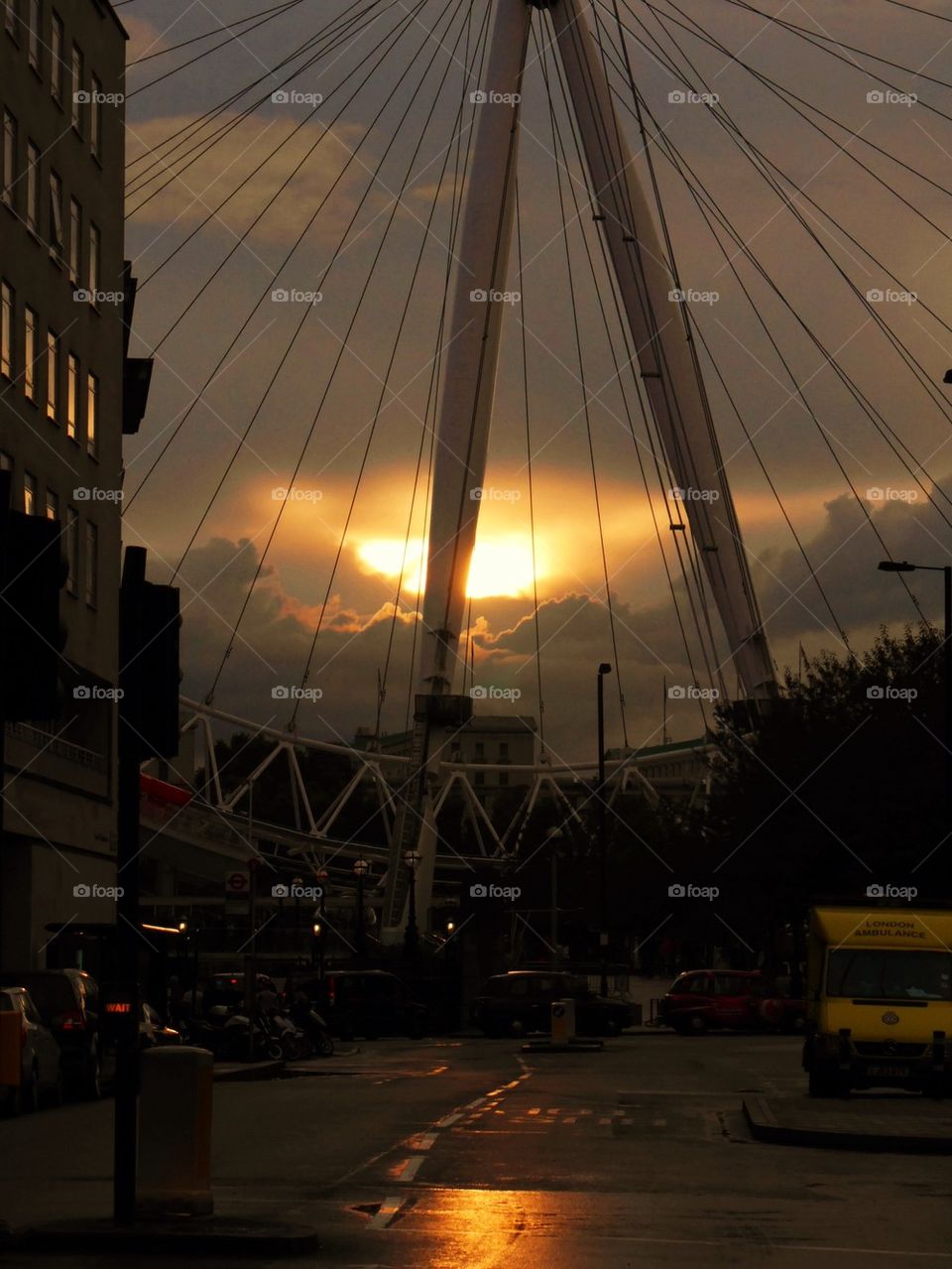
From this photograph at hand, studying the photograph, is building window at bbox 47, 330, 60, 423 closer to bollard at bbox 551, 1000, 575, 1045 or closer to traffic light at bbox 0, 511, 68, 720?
bollard at bbox 551, 1000, 575, 1045

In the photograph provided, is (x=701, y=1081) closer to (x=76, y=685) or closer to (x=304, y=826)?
(x=76, y=685)

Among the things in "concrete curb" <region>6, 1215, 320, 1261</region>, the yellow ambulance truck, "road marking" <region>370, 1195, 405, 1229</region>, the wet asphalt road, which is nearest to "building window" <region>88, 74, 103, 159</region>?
the wet asphalt road

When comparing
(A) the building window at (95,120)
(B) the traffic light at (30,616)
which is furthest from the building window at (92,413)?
(B) the traffic light at (30,616)

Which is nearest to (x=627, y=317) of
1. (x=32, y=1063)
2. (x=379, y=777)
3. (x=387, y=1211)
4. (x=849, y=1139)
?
(x=32, y=1063)

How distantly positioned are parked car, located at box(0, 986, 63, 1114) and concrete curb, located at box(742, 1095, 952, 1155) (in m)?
8.20

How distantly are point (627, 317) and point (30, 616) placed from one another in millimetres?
40157

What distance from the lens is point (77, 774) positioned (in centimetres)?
4422

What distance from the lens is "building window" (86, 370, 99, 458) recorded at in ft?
152

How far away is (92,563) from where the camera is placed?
46.8 meters

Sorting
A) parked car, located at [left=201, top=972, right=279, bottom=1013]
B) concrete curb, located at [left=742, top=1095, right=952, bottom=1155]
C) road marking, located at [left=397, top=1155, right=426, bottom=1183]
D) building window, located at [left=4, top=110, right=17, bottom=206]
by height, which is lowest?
concrete curb, located at [left=742, top=1095, right=952, bottom=1155]

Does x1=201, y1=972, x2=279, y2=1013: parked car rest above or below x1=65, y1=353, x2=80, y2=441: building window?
below

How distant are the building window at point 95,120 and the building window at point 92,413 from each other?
207 inches

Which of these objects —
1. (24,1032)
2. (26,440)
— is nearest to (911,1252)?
(24,1032)

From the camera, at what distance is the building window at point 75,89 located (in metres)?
44.8
